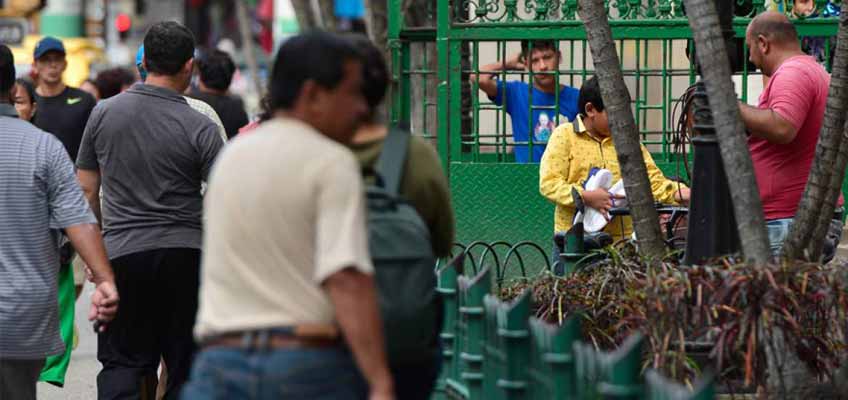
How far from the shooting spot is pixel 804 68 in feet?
24.0

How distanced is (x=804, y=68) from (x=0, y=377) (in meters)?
3.75

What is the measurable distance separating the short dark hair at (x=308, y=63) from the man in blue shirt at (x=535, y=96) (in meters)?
6.50

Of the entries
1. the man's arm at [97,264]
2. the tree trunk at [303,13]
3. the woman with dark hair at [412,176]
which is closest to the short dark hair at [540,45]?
the man's arm at [97,264]

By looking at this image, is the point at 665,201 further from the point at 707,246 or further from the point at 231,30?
the point at 231,30

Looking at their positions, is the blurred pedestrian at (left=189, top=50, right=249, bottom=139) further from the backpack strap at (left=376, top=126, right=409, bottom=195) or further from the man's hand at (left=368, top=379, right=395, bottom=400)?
the man's hand at (left=368, top=379, right=395, bottom=400)

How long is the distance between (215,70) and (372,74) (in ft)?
21.8

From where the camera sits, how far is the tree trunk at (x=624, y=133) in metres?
7.22

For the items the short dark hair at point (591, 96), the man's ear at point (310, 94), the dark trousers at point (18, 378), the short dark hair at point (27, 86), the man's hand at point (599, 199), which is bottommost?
the dark trousers at point (18, 378)

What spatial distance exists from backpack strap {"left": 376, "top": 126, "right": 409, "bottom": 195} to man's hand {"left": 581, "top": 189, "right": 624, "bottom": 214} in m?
3.79

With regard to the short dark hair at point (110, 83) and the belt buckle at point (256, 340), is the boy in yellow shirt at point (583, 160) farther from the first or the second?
the short dark hair at point (110, 83)

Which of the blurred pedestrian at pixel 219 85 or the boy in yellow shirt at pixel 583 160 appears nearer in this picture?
the boy in yellow shirt at pixel 583 160

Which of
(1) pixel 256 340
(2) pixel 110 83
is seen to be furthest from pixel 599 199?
(2) pixel 110 83

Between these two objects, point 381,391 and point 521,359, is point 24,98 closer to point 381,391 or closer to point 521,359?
point 521,359

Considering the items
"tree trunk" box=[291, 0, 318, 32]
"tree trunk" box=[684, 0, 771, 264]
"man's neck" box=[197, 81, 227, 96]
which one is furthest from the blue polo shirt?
"tree trunk" box=[291, 0, 318, 32]
